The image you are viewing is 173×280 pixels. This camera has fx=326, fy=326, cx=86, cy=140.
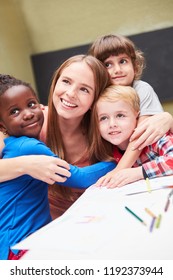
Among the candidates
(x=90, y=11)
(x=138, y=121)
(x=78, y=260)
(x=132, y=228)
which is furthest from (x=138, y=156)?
(x=90, y=11)

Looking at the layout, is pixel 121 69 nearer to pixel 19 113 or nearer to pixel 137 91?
pixel 137 91

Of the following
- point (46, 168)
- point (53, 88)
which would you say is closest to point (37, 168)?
point (46, 168)

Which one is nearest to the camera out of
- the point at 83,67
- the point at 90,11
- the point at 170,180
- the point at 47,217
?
the point at 170,180

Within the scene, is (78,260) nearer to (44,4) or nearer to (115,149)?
(115,149)

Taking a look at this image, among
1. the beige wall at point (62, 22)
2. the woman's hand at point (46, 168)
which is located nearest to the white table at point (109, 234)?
the woman's hand at point (46, 168)

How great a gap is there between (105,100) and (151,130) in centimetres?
22

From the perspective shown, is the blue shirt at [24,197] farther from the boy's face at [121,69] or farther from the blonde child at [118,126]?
the boy's face at [121,69]

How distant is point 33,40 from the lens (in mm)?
3777

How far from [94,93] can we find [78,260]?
83 centimetres

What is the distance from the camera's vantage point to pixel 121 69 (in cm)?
151

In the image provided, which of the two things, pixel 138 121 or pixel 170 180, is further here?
pixel 138 121

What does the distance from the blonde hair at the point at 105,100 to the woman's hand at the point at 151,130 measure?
0.11 m

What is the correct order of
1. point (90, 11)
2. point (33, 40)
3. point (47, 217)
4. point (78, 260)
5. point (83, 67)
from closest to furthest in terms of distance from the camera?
point (78, 260) → point (47, 217) → point (83, 67) → point (90, 11) → point (33, 40)

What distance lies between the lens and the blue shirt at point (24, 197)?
0.96 m
